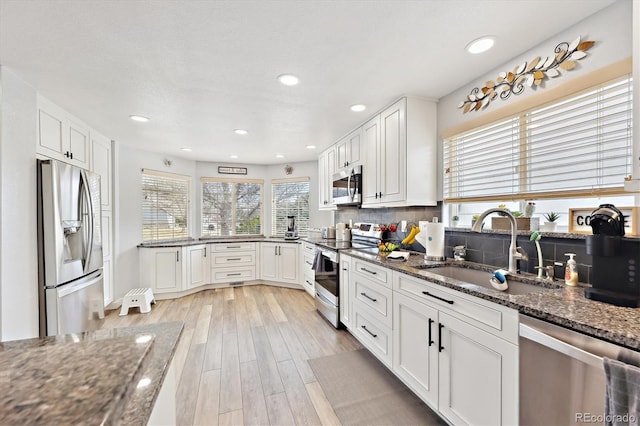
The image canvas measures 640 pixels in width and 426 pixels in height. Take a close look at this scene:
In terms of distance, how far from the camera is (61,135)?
8.47ft

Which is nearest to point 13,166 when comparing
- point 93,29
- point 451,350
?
point 93,29

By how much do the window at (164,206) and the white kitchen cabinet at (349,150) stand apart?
2.93 meters

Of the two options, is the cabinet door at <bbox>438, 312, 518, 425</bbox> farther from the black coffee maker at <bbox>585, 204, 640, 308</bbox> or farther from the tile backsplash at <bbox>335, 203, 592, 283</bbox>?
the tile backsplash at <bbox>335, 203, 592, 283</bbox>

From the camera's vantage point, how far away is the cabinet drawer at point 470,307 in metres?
1.22

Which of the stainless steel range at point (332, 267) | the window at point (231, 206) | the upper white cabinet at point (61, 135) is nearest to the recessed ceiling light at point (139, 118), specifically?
the upper white cabinet at point (61, 135)

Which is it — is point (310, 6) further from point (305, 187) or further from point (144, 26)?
point (305, 187)

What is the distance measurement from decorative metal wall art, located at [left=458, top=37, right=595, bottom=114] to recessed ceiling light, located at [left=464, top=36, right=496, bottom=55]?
1.02 feet

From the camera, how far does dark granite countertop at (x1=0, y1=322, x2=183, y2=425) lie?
14.8 inches

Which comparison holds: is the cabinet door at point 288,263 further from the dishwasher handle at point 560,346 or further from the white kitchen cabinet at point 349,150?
the dishwasher handle at point 560,346

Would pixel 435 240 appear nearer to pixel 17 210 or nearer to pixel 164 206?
pixel 17 210

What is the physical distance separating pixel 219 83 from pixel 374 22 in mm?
1261

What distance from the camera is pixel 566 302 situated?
1.18 m

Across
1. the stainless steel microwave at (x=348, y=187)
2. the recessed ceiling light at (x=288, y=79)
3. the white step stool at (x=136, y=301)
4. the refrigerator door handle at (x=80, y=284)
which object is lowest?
the white step stool at (x=136, y=301)

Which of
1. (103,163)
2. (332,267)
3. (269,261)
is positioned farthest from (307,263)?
(103,163)
